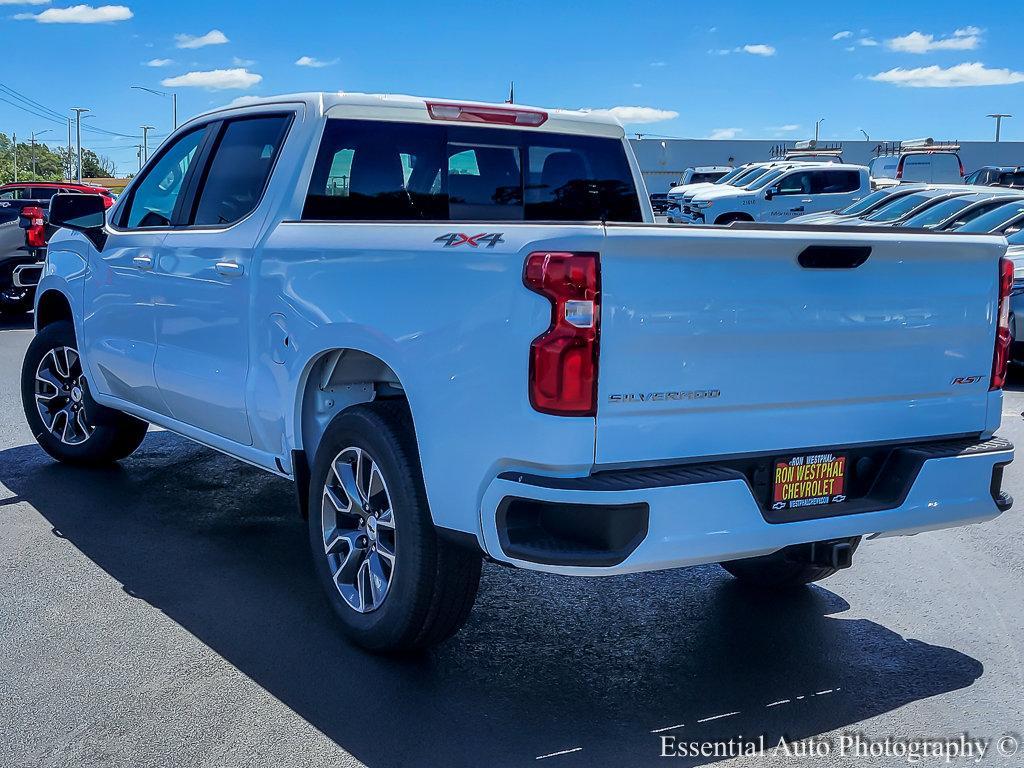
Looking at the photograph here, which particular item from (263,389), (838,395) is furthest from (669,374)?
(263,389)

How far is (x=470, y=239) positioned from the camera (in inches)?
148

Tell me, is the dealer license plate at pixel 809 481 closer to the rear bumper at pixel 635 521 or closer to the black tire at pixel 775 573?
the rear bumper at pixel 635 521

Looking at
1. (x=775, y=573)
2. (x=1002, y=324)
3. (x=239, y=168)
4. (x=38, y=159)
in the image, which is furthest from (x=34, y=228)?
(x=38, y=159)

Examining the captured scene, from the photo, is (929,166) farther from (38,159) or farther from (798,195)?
(38,159)

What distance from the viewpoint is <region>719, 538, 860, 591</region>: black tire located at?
5.09 meters

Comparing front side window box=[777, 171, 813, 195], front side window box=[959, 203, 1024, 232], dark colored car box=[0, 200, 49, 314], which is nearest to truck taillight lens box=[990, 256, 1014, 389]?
front side window box=[959, 203, 1024, 232]

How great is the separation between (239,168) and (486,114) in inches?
47.9

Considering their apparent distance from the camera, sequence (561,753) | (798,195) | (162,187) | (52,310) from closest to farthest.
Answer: (561,753), (162,187), (52,310), (798,195)

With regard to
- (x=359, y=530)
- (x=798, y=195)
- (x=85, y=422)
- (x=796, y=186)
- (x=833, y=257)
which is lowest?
(x=85, y=422)

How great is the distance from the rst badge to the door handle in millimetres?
1413

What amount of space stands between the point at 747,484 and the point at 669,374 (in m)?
0.46

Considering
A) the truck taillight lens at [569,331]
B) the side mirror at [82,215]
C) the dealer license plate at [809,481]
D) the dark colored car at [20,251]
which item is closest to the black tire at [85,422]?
the side mirror at [82,215]

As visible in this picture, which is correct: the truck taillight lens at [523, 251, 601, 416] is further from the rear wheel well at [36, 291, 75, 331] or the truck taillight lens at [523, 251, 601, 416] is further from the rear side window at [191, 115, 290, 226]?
the rear wheel well at [36, 291, 75, 331]

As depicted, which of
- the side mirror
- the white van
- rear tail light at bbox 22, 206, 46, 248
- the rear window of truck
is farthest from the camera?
the white van
